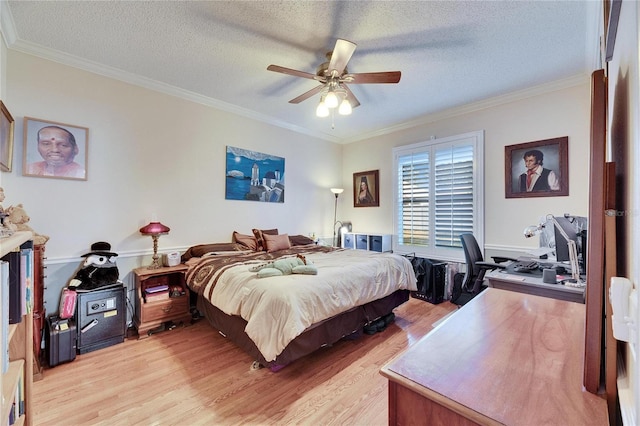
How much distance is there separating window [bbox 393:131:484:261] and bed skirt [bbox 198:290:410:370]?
1509 millimetres

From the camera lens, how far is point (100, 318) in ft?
8.17

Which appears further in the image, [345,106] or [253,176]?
[253,176]

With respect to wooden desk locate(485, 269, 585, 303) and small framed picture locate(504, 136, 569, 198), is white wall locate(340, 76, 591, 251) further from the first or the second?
wooden desk locate(485, 269, 585, 303)

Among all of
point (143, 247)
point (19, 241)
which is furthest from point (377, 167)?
point (19, 241)

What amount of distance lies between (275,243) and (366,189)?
84.1 inches

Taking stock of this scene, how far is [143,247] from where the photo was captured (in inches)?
120

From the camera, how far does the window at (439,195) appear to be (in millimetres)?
3717

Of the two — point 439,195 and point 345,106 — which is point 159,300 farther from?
point 439,195

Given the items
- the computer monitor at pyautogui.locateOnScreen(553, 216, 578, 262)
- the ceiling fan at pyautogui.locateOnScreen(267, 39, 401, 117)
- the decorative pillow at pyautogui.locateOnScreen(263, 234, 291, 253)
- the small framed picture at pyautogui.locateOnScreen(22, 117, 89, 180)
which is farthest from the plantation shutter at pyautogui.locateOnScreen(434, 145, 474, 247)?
the small framed picture at pyautogui.locateOnScreen(22, 117, 89, 180)

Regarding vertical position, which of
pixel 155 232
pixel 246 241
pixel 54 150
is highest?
pixel 54 150

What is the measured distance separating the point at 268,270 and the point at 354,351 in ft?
3.52

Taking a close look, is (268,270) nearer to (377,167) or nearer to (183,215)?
(183,215)

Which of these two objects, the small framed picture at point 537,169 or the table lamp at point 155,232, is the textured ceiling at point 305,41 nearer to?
the small framed picture at point 537,169

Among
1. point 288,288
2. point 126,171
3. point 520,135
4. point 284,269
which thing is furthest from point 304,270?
point 520,135
